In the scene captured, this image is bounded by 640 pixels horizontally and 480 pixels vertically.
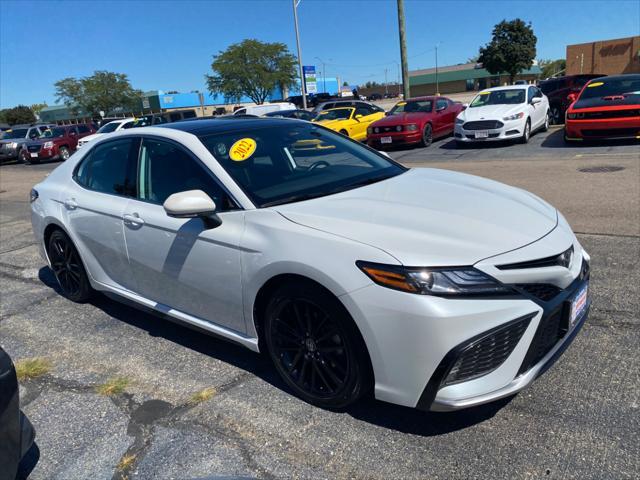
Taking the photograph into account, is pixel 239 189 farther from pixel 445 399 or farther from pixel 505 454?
pixel 505 454

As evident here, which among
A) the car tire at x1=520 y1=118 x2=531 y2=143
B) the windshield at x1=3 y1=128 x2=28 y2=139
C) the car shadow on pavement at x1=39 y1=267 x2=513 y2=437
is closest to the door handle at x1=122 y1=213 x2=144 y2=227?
the car shadow on pavement at x1=39 y1=267 x2=513 y2=437

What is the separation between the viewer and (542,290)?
244 cm

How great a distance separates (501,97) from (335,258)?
13608 mm

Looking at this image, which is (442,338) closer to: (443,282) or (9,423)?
(443,282)

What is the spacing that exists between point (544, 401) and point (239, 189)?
6.78 ft

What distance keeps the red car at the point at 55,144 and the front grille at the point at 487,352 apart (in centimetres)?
2564

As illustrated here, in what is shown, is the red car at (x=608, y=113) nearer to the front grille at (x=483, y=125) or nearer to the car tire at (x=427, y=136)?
the front grille at (x=483, y=125)

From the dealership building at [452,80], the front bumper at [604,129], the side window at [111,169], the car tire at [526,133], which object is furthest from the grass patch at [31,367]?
the dealership building at [452,80]

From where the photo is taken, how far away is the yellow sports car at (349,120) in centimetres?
1656

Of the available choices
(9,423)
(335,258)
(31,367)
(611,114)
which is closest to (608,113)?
(611,114)

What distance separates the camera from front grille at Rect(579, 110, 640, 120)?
1139 cm

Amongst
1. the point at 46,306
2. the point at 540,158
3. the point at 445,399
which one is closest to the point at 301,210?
the point at 445,399

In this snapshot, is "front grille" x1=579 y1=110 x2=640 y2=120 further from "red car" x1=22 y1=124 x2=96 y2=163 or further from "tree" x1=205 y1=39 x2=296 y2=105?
"tree" x1=205 y1=39 x2=296 y2=105

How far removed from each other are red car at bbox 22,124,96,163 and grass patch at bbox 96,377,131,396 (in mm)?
23843
